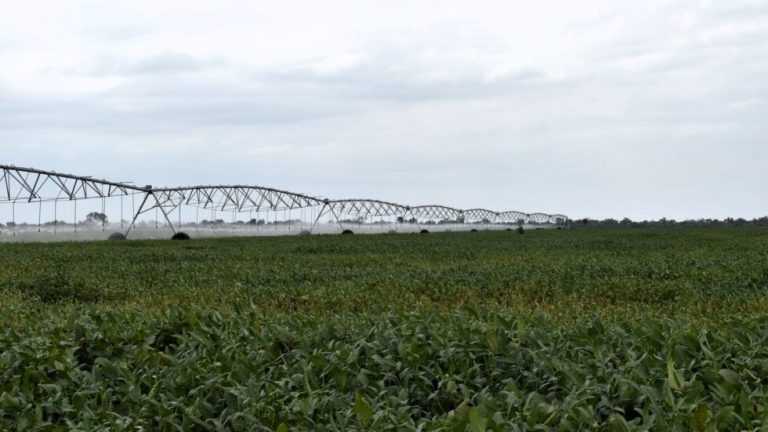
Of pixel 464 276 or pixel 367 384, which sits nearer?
pixel 367 384

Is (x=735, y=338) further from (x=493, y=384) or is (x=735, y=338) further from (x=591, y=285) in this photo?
(x=591, y=285)

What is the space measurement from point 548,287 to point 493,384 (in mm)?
9625

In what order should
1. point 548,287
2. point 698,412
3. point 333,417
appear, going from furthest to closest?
point 548,287 → point 333,417 → point 698,412

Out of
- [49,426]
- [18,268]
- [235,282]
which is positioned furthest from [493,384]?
[18,268]

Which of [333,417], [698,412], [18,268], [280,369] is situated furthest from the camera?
[18,268]

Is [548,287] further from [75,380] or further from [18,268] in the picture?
[18,268]

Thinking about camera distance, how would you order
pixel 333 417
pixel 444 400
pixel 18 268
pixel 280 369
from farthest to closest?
pixel 18 268 < pixel 280 369 < pixel 444 400 < pixel 333 417

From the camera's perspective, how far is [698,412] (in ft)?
14.6

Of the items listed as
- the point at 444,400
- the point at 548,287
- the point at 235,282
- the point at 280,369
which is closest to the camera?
the point at 444,400

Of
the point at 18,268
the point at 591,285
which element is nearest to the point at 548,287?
the point at 591,285

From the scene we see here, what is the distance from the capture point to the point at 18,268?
2225 centimetres

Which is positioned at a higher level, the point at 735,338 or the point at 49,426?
the point at 735,338

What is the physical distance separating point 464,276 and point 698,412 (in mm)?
12857

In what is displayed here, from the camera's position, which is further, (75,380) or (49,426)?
(75,380)
